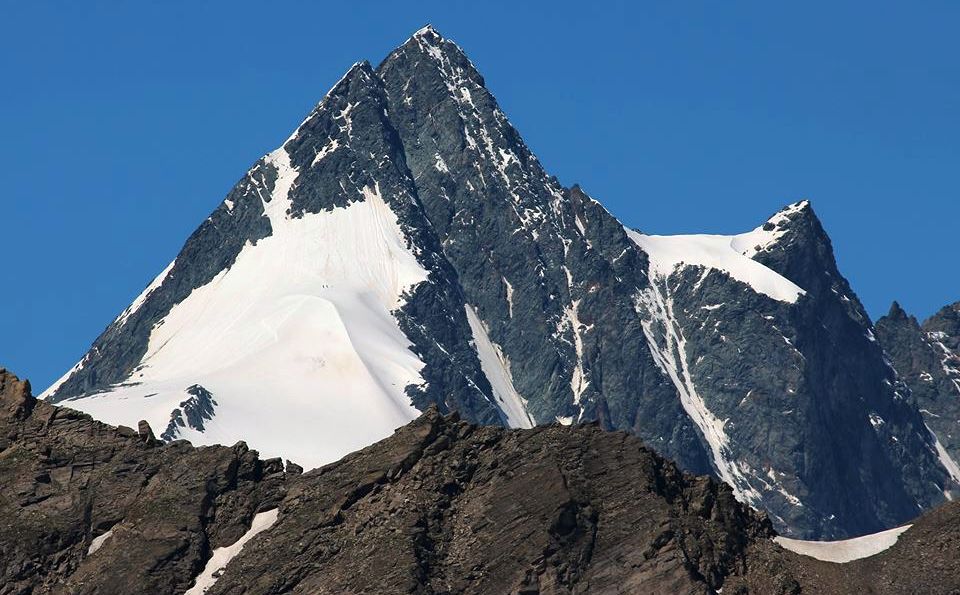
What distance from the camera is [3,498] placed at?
544 feet

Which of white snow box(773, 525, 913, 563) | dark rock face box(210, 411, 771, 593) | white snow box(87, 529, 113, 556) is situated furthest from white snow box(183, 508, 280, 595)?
white snow box(773, 525, 913, 563)

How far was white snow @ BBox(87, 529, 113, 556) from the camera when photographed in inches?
6457

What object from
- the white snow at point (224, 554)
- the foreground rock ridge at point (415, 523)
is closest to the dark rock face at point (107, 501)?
the foreground rock ridge at point (415, 523)

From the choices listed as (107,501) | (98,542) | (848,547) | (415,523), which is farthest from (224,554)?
(848,547)

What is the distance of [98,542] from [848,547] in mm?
46249

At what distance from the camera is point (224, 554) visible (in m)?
164

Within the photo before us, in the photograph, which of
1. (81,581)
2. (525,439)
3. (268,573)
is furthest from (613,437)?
(81,581)

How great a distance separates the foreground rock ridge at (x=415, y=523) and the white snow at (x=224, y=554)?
10.7 inches

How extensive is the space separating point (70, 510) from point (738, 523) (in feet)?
135

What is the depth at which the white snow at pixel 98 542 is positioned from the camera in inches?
6457

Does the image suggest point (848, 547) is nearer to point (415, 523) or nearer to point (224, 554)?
point (415, 523)

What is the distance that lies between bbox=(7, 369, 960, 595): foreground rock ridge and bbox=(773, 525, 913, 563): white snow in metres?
1.92

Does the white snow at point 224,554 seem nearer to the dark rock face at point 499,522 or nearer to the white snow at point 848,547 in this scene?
the dark rock face at point 499,522

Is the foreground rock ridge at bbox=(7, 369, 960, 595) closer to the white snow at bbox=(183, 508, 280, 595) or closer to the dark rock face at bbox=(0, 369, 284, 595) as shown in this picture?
the dark rock face at bbox=(0, 369, 284, 595)
